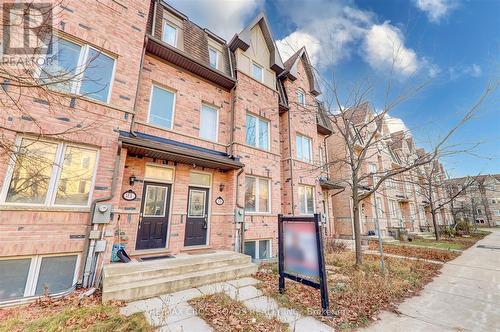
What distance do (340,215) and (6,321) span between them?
16369mm

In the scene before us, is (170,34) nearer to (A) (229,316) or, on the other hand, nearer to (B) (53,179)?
(B) (53,179)

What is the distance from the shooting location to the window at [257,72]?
1111 cm

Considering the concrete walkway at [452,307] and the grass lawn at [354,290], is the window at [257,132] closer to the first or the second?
the grass lawn at [354,290]

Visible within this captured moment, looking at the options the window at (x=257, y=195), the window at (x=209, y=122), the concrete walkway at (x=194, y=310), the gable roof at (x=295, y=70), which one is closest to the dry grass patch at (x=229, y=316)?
the concrete walkway at (x=194, y=310)

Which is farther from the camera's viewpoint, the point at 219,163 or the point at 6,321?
the point at 219,163

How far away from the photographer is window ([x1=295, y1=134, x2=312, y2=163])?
12250mm

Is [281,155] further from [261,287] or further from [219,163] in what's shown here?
[261,287]

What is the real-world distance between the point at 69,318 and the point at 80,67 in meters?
5.72

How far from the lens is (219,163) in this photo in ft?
26.2

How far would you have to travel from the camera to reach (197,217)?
8.07m

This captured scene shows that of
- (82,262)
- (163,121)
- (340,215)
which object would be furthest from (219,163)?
(340,215)

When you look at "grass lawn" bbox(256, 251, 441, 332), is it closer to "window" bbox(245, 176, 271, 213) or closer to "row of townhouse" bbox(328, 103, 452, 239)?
"window" bbox(245, 176, 271, 213)

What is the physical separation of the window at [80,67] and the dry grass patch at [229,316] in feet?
19.0

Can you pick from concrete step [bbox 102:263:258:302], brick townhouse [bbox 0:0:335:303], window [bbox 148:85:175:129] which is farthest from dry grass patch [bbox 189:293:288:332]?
window [bbox 148:85:175:129]
